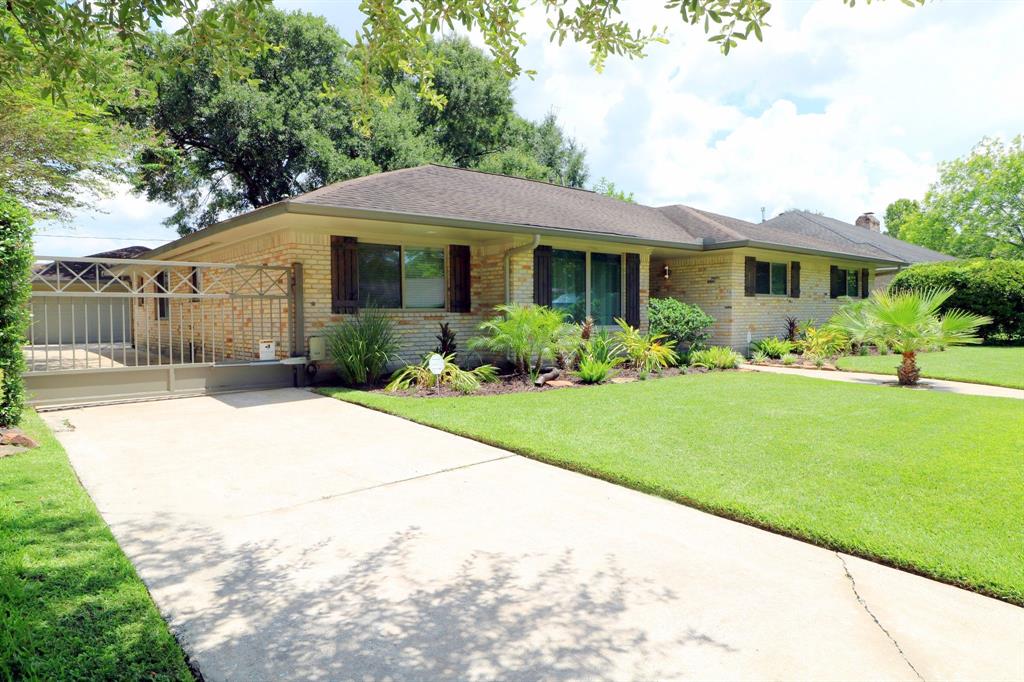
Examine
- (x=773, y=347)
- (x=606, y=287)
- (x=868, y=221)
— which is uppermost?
(x=868, y=221)

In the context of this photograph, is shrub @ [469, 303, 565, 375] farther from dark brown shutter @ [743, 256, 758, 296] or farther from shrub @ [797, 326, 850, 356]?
shrub @ [797, 326, 850, 356]

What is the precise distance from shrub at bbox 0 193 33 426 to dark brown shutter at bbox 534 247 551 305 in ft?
26.3

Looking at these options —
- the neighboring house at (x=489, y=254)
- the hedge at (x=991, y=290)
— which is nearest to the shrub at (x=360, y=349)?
the neighboring house at (x=489, y=254)

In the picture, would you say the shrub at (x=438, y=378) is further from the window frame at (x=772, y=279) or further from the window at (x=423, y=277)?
the window frame at (x=772, y=279)

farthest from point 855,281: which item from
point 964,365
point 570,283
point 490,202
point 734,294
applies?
point 490,202

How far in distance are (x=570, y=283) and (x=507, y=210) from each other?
2.15 m

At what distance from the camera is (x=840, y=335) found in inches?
586

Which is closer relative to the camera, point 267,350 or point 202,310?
point 267,350

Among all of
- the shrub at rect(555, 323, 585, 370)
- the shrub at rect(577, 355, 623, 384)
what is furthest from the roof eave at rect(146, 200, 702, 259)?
the shrub at rect(577, 355, 623, 384)

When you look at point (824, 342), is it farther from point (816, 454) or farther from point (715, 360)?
point (816, 454)

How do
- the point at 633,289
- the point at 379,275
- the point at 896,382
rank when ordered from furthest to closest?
the point at 633,289
the point at 379,275
the point at 896,382

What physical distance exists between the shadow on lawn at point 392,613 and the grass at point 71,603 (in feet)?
0.41

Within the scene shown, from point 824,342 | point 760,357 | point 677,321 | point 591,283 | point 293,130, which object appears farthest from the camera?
point 293,130

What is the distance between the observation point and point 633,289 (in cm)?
1378
